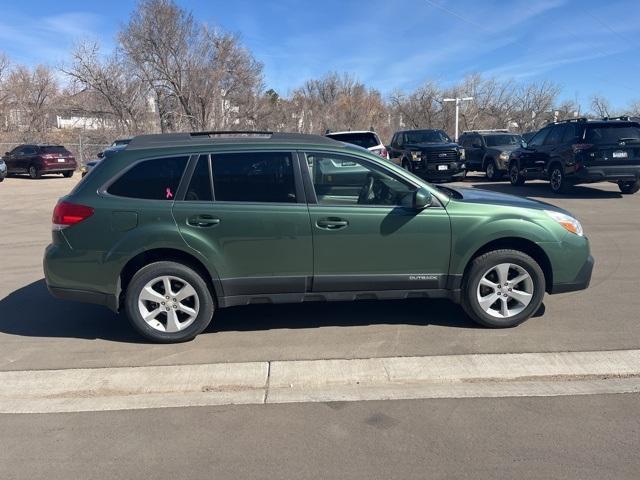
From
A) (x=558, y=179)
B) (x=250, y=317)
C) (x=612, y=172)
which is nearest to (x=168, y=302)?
(x=250, y=317)

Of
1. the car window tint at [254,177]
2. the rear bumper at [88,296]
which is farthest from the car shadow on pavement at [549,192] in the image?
the rear bumper at [88,296]

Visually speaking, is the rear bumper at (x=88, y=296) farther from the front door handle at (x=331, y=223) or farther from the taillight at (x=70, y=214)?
the front door handle at (x=331, y=223)

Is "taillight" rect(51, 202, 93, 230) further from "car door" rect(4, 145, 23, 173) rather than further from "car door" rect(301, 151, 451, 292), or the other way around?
"car door" rect(4, 145, 23, 173)

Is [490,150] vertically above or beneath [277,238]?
above

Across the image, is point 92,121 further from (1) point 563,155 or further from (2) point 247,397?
(2) point 247,397

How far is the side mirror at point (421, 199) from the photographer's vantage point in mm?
4781

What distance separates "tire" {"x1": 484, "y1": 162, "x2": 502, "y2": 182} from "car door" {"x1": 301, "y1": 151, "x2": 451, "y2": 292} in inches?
619

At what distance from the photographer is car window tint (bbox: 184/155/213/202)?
4805mm

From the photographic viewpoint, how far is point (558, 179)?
14.8 metres

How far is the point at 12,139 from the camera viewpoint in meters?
38.8

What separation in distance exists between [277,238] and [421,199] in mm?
1301

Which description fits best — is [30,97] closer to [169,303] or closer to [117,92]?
[117,92]

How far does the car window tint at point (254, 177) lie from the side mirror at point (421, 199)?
3.50 ft

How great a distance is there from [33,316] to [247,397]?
3050 millimetres
